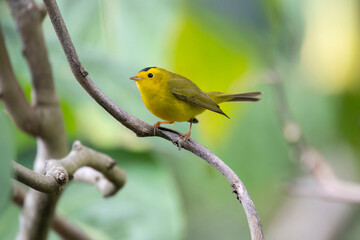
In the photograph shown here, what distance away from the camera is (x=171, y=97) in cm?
133

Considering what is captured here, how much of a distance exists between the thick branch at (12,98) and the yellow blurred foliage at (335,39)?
1612 mm

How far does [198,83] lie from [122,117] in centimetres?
122

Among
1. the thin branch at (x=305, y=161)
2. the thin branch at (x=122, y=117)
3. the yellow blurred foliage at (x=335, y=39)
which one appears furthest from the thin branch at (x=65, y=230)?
the yellow blurred foliage at (x=335, y=39)

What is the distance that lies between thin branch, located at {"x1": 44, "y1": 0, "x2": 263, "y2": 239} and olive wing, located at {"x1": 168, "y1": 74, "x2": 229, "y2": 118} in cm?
41

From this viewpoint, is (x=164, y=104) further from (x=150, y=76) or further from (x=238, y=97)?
(x=238, y=97)

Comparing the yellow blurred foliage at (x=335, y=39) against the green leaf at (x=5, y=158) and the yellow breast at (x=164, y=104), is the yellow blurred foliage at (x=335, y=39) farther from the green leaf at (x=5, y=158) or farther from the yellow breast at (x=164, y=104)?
the green leaf at (x=5, y=158)

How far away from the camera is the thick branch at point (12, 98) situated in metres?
1.05

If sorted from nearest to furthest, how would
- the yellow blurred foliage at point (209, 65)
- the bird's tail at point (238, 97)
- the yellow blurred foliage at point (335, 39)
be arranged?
the bird's tail at point (238, 97) < the yellow blurred foliage at point (209, 65) < the yellow blurred foliage at point (335, 39)

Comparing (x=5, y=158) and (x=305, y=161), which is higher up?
(x=305, y=161)

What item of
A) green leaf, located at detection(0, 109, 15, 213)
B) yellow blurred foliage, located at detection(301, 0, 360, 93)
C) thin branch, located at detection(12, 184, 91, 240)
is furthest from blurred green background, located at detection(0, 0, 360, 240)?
green leaf, located at detection(0, 109, 15, 213)

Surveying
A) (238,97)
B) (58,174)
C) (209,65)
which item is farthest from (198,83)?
(58,174)

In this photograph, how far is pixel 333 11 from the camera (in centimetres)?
244

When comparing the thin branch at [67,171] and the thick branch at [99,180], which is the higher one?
the thick branch at [99,180]

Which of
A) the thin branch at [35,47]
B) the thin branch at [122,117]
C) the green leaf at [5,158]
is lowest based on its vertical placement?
the green leaf at [5,158]
